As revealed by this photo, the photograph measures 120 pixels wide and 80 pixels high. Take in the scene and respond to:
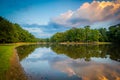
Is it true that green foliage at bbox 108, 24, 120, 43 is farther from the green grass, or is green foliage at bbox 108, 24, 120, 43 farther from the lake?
the green grass

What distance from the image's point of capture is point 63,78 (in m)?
15.6

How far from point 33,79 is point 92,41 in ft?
422

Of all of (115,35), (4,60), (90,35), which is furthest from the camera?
(90,35)

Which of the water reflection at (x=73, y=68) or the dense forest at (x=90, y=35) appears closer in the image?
the water reflection at (x=73, y=68)

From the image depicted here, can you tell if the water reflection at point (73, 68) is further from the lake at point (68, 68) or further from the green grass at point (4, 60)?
the green grass at point (4, 60)

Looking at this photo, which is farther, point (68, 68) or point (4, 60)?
point (4, 60)

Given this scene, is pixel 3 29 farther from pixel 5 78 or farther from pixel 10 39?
pixel 5 78

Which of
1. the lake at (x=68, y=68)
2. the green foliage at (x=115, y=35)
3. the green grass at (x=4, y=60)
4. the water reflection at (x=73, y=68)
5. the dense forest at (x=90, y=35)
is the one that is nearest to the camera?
the lake at (x=68, y=68)

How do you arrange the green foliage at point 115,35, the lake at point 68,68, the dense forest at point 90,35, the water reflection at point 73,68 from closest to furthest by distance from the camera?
the lake at point 68,68
the water reflection at point 73,68
the green foliage at point 115,35
the dense forest at point 90,35

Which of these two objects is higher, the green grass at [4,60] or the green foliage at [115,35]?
the green foliage at [115,35]

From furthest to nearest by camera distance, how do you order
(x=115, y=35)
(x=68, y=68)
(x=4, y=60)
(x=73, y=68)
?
(x=115, y=35)
(x=4, y=60)
(x=68, y=68)
(x=73, y=68)

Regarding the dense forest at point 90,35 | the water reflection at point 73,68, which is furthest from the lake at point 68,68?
the dense forest at point 90,35

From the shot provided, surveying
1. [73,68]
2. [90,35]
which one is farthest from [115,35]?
[73,68]

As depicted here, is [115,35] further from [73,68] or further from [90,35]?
[73,68]
